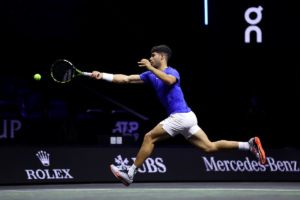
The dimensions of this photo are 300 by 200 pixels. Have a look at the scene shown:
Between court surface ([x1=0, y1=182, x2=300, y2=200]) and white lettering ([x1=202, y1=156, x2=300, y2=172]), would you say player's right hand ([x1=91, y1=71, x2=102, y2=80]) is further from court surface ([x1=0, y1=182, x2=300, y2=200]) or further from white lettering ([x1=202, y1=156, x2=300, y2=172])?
white lettering ([x1=202, y1=156, x2=300, y2=172])

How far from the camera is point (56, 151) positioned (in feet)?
41.8

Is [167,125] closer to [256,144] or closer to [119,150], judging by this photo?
[256,144]

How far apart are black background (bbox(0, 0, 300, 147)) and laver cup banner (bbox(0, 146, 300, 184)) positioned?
2.66 ft

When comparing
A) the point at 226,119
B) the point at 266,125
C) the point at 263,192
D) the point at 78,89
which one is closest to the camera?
the point at 263,192

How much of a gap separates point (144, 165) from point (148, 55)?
4.58m

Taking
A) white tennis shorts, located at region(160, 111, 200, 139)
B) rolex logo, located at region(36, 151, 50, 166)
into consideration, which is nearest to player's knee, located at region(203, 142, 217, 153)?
white tennis shorts, located at region(160, 111, 200, 139)

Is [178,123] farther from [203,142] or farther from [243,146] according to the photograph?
[243,146]

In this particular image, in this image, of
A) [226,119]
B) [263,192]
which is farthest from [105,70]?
[263,192]

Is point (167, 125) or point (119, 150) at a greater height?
point (167, 125)

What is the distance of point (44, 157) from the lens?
1265 centimetres

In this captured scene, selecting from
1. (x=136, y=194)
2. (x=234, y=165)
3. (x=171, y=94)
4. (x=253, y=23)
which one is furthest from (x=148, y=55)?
(x=171, y=94)

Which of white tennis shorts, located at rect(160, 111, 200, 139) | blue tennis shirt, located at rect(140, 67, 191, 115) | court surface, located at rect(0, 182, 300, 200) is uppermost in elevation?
blue tennis shirt, located at rect(140, 67, 191, 115)

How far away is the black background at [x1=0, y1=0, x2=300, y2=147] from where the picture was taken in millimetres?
14609

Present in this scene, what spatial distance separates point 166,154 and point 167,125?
164 inches
